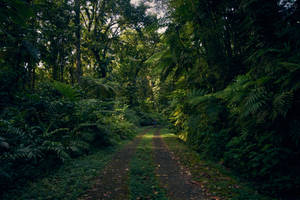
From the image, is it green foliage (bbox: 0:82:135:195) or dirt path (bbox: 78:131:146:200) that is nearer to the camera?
dirt path (bbox: 78:131:146:200)

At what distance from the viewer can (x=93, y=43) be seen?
1320cm

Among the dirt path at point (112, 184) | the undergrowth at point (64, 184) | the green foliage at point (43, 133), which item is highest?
the green foliage at point (43, 133)

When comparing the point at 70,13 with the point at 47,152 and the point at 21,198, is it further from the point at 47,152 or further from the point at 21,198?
the point at 21,198

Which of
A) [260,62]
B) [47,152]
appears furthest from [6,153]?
[260,62]

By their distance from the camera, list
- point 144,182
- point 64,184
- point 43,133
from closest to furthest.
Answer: point 64,184 → point 144,182 → point 43,133

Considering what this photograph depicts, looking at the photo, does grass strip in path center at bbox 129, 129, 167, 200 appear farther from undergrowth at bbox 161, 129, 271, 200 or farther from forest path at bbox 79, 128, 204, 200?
undergrowth at bbox 161, 129, 271, 200

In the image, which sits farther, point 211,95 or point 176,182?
point 211,95

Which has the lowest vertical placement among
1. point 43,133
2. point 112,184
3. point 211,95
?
point 112,184

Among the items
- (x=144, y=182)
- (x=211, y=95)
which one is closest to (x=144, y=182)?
(x=144, y=182)

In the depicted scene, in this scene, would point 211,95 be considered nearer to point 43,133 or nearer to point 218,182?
point 218,182

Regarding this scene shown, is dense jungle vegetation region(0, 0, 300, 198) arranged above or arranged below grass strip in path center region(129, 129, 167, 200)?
above

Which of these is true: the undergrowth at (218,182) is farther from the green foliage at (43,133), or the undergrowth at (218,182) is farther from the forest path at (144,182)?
the green foliage at (43,133)

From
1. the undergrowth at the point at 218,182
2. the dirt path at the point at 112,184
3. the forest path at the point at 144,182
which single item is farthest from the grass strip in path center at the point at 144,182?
the undergrowth at the point at 218,182

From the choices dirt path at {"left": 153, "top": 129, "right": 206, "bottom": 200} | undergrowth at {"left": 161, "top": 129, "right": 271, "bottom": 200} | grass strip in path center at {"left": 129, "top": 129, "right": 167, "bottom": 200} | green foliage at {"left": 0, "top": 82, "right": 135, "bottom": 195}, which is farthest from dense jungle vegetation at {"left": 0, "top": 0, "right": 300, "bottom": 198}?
grass strip in path center at {"left": 129, "top": 129, "right": 167, "bottom": 200}
